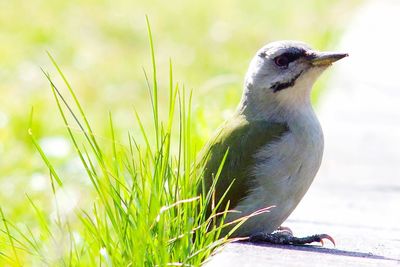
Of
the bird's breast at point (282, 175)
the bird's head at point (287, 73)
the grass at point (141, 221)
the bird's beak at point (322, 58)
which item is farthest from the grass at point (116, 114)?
the bird's beak at point (322, 58)

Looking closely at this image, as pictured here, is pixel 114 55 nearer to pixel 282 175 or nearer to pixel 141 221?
pixel 282 175

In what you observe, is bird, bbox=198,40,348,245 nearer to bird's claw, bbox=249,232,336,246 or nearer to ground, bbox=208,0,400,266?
bird's claw, bbox=249,232,336,246

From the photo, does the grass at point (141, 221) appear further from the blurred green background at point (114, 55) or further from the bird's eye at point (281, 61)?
the blurred green background at point (114, 55)

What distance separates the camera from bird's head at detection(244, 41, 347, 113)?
479 cm

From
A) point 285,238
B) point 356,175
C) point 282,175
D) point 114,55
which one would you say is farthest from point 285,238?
point 114,55

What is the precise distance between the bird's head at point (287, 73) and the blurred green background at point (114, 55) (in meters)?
1.09

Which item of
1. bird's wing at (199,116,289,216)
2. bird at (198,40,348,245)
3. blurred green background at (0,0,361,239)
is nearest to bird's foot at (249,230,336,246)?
bird at (198,40,348,245)

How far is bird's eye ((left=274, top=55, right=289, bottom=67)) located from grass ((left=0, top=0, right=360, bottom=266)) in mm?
478

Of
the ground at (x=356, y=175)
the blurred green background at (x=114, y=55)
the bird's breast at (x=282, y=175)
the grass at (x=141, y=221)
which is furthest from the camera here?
the blurred green background at (x=114, y=55)

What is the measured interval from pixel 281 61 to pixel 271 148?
0.51 metres

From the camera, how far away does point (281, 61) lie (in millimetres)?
4879

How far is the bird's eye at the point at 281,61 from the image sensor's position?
4.86 metres

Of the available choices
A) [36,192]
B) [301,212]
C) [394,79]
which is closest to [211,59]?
[394,79]

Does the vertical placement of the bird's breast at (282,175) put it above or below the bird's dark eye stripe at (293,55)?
below
